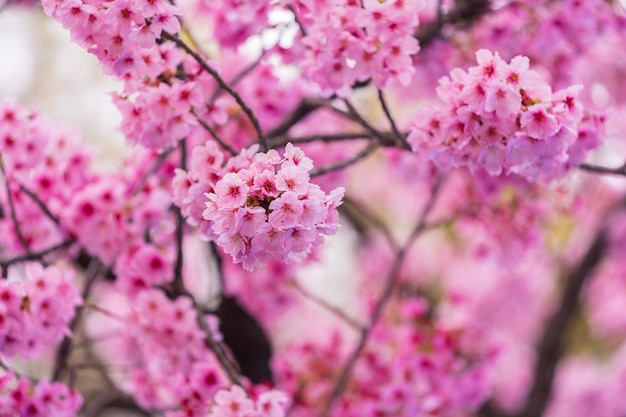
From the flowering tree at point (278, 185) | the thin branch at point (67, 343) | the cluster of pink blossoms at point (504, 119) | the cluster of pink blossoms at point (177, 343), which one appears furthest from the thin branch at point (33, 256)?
the cluster of pink blossoms at point (504, 119)

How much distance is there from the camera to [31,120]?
2.81 meters

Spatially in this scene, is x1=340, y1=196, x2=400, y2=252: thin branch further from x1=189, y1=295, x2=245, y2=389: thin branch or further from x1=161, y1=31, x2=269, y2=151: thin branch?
x1=161, y1=31, x2=269, y2=151: thin branch

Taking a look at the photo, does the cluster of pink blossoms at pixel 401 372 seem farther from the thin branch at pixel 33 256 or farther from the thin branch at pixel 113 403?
the thin branch at pixel 33 256

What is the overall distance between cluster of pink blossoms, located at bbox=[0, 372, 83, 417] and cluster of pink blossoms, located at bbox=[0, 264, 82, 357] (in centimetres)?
11

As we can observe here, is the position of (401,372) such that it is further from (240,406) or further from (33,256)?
(33,256)

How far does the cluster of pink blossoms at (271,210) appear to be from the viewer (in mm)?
1738

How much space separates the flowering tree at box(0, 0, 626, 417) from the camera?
6.68ft

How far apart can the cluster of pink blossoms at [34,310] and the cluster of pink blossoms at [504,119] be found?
50.9 inches

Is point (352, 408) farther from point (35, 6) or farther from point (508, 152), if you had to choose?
point (35, 6)

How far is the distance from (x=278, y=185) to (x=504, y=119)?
0.67 metres

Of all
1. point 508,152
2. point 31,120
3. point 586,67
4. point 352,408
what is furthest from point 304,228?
point 586,67

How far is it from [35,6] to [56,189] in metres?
1.36

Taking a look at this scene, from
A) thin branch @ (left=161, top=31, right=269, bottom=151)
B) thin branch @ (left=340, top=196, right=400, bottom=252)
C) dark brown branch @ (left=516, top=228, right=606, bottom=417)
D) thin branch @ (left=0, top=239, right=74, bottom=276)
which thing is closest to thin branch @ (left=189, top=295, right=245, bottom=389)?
thin branch @ (left=0, top=239, right=74, bottom=276)

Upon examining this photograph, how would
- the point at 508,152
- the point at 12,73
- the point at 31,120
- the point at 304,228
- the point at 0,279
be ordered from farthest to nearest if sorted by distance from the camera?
1. the point at 12,73
2. the point at 31,120
3. the point at 0,279
4. the point at 508,152
5. the point at 304,228
